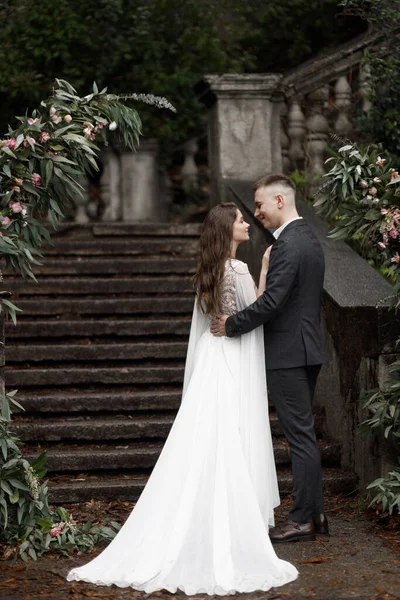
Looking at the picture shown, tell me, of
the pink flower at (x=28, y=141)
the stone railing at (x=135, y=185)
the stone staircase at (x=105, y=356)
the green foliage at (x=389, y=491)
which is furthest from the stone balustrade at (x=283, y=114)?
the pink flower at (x=28, y=141)

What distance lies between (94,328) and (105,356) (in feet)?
1.28

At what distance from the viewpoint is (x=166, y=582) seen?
4.86 metres

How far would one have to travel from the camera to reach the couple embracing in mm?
5059

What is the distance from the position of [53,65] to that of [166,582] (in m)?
7.98

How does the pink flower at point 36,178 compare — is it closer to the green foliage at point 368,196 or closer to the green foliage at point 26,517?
the green foliage at point 26,517

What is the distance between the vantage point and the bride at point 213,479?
195 inches

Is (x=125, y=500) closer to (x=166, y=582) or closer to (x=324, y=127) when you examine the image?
A: (x=166, y=582)

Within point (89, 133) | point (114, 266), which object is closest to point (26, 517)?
point (89, 133)

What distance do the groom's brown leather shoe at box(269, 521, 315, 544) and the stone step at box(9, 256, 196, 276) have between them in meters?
3.86

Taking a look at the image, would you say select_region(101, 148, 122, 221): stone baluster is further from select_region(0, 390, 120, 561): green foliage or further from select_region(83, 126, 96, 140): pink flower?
select_region(0, 390, 120, 561): green foliage

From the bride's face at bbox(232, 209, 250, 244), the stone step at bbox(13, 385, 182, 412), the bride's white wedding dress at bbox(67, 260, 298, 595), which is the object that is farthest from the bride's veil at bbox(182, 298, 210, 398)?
the stone step at bbox(13, 385, 182, 412)

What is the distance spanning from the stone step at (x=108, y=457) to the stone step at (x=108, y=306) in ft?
5.75

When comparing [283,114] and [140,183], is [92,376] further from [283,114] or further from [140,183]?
[140,183]

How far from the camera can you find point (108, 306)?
8.54m
